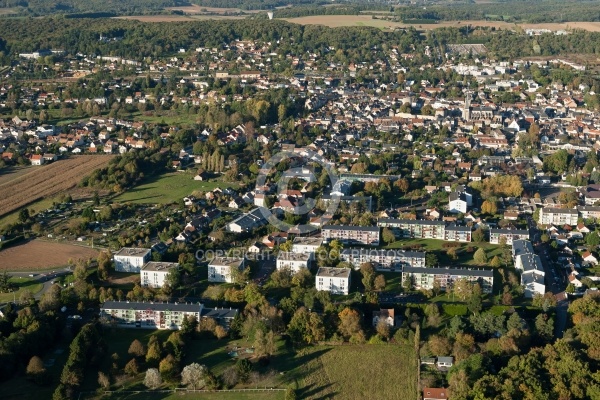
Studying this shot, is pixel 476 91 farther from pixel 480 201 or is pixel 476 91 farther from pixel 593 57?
pixel 480 201

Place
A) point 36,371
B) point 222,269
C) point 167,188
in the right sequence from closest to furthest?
point 36,371
point 222,269
point 167,188

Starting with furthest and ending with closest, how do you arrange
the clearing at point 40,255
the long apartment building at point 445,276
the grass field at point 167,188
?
the grass field at point 167,188
the clearing at point 40,255
the long apartment building at point 445,276

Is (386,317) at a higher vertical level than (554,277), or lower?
higher

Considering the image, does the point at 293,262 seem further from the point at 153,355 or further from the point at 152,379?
the point at 152,379

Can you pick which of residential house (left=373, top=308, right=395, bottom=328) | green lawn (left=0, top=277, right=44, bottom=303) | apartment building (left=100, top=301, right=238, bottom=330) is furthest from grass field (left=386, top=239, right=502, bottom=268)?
green lawn (left=0, top=277, right=44, bottom=303)

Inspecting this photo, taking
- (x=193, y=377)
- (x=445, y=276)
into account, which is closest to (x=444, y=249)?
(x=445, y=276)

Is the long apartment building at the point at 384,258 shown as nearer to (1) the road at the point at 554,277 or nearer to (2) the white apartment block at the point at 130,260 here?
(1) the road at the point at 554,277

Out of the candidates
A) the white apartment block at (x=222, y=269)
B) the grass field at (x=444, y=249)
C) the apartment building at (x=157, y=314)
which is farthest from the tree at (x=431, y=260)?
the apartment building at (x=157, y=314)

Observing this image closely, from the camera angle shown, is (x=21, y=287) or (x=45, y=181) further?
(x=45, y=181)
